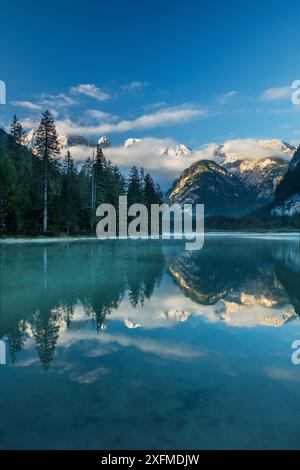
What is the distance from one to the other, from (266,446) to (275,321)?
20.8ft

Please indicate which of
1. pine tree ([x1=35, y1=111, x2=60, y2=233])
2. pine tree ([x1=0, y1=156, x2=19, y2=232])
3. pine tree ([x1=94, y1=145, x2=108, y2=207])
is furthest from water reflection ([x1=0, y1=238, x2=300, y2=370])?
pine tree ([x1=94, y1=145, x2=108, y2=207])

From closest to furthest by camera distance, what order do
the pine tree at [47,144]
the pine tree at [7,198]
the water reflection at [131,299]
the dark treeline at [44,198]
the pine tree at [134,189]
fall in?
1. the water reflection at [131,299]
2. the pine tree at [7,198]
3. the dark treeline at [44,198]
4. the pine tree at [47,144]
5. the pine tree at [134,189]

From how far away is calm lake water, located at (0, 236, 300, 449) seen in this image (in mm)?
4441

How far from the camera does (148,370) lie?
6.54 m

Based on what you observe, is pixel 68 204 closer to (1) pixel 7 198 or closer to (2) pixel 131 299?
(1) pixel 7 198

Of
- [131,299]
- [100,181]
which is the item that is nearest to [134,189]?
[100,181]

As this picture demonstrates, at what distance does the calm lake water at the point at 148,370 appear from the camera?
4.44 m

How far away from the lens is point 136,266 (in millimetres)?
23906

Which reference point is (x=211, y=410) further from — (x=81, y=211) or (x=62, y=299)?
(x=81, y=211)

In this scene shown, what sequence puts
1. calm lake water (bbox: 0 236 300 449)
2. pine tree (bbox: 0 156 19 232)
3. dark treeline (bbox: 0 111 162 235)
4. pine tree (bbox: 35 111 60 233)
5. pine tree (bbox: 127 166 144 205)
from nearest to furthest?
calm lake water (bbox: 0 236 300 449) → pine tree (bbox: 0 156 19 232) → dark treeline (bbox: 0 111 162 235) → pine tree (bbox: 35 111 60 233) → pine tree (bbox: 127 166 144 205)

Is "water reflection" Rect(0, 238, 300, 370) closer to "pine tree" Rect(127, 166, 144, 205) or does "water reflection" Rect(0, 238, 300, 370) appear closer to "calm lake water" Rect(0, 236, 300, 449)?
"calm lake water" Rect(0, 236, 300, 449)

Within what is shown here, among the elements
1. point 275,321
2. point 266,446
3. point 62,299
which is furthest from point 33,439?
point 62,299

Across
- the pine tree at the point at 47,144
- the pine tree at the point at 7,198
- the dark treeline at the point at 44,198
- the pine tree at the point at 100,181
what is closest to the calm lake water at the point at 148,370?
the pine tree at the point at 7,198

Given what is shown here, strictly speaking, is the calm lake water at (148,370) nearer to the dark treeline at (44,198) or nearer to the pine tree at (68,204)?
the dark treeline at (44,198)
